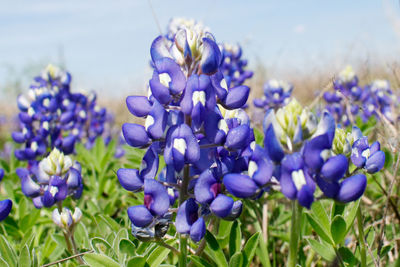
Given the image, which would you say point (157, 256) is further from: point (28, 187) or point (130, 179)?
point (28, 187)

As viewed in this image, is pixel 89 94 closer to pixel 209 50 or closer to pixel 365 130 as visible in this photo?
pixel 365 130

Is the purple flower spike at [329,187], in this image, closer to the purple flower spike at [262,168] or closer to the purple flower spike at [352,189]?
the purple flower spike at [352,189]

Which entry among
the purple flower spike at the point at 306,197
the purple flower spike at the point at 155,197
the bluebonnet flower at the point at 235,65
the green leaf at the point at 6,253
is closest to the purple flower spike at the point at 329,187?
the purple flower spike at the point at 306,197

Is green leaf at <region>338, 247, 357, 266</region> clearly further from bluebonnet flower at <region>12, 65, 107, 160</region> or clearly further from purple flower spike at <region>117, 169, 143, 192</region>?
bluebonnet flower at <region>12, 65, 107, 160</region>

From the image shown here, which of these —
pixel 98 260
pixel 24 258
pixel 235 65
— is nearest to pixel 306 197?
pixel 98 260

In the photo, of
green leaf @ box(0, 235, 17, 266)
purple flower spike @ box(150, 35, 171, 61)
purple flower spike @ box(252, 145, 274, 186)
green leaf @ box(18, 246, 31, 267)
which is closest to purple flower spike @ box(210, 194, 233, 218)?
purple flower spike @ box(252, 145, 274, 186)

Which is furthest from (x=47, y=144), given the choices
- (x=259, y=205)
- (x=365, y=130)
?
(x=365, y=130)
